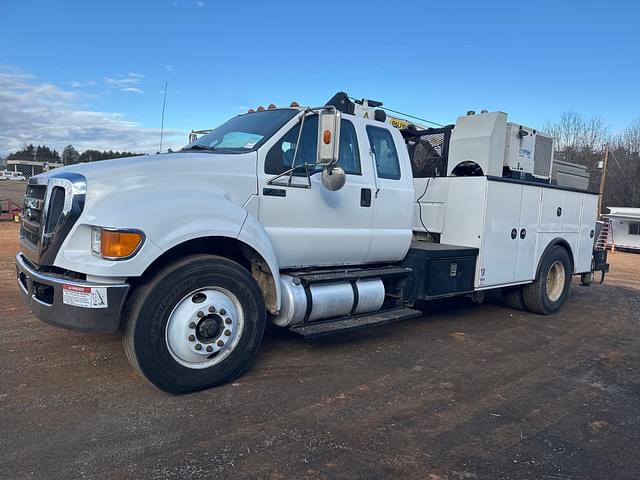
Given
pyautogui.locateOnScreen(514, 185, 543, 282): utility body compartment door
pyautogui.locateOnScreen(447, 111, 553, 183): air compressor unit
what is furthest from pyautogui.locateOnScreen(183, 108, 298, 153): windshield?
pyautogui.locateOnScreen(514, 185, 543, 282): utility body compartment door

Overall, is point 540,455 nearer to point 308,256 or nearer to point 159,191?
point 308,256

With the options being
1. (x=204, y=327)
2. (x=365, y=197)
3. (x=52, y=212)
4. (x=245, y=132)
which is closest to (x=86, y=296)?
(x=52, y=212)

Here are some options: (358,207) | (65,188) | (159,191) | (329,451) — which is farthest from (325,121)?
(329,451)

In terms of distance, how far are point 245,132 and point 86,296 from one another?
85.5 inches

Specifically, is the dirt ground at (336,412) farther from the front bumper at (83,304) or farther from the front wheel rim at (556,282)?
the front wheel rim at (556,282)

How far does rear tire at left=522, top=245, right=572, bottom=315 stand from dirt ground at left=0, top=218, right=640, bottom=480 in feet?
5.29

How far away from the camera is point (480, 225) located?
632 cm

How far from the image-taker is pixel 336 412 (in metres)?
3.86

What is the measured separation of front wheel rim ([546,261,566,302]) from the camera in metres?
7.99

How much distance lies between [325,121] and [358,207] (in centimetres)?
119

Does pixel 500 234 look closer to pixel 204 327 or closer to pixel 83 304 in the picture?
pixel 204 327

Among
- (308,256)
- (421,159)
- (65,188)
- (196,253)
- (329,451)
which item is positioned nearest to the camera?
(329,451)

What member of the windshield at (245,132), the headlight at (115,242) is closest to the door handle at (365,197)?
the windshield at (245,132)

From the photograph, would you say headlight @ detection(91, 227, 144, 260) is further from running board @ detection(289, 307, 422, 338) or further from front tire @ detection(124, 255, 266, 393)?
running board @ detection(289, 307, 422, 338)
